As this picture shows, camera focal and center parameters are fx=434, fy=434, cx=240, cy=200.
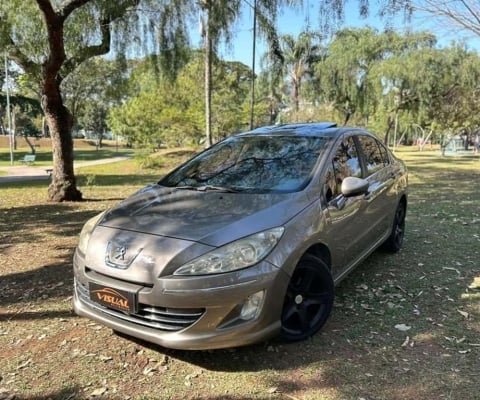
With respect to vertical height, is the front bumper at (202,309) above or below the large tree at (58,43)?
below

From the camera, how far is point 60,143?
950cm

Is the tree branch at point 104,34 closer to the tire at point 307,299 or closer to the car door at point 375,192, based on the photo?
the car door at point 375,192

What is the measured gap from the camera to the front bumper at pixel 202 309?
2.67 m

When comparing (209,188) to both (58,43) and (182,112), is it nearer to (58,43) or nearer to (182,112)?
(58,43)

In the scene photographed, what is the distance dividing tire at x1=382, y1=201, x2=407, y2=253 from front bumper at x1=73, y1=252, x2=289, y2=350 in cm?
304

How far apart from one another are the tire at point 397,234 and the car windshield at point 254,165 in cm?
203

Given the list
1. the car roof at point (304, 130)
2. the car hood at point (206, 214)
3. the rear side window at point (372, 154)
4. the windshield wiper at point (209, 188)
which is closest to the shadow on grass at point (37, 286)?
the car hood at point (206, 214)

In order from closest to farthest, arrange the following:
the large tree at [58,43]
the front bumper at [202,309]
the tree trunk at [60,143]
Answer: the front bumper at [202,309]
the large tree at [58,43]
the tree trunk at [60,143]

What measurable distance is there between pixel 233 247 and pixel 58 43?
23.5ft

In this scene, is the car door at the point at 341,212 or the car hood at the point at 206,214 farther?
the car door at the point at 341,212

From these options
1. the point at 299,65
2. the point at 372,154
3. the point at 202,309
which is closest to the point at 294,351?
the point at 202,309

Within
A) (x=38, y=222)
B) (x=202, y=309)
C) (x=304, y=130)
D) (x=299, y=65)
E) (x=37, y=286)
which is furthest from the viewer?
(x=299, y=65)

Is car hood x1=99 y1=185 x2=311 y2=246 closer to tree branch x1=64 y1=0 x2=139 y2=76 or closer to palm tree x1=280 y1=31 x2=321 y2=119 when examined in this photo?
tree branch x1=64 y1=0 x2=139 y2=76

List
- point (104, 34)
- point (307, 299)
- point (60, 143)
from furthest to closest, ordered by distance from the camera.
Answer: point (60, 143)
point (104, 34)
point (307, 299)
